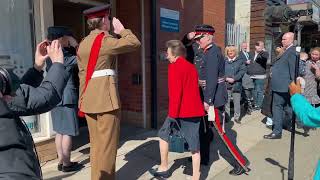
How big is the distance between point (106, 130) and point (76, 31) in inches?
160

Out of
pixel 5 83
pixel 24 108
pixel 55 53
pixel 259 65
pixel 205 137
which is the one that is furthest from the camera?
pixel 259 65

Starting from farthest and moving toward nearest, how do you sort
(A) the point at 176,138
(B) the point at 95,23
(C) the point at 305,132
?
(C) the point at 305,132 < (A) the point at 176,138 < (B) the point at 95,23

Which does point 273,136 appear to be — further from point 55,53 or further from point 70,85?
point 55,53


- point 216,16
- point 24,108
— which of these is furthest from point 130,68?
point 24,108

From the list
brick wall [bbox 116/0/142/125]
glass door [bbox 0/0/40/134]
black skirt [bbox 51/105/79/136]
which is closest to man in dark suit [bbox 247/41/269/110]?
brick wall [bbox 116/0/142/125]

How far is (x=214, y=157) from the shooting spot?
5512 mm

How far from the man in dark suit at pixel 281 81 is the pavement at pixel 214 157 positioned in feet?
1.11

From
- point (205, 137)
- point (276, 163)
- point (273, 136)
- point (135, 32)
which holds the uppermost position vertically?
point (135, 32)

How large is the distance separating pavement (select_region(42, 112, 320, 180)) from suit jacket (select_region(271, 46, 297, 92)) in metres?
0.95

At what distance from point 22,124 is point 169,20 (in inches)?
212

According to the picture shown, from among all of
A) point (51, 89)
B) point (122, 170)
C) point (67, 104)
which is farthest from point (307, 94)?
point (51, 89)

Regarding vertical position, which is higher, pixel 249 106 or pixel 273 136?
pixel 249 106

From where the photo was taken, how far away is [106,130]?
3.71m

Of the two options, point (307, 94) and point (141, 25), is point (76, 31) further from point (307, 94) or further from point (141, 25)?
point (307, 94)
